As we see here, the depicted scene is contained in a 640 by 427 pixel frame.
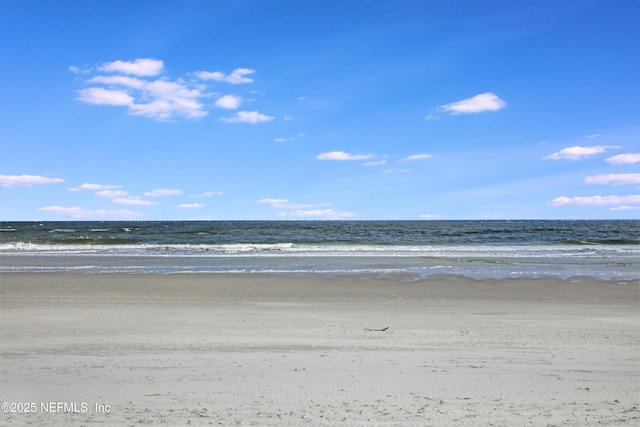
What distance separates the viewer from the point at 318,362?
19.0 ft

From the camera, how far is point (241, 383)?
5012 millimetres

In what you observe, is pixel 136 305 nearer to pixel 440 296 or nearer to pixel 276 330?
pixel 276 330

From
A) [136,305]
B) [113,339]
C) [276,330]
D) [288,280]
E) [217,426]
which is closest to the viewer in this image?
[217,426]

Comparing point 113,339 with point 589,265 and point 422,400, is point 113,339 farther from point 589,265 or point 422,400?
point 589,265

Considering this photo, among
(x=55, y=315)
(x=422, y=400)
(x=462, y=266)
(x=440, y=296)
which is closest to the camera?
(x=422, y=400)

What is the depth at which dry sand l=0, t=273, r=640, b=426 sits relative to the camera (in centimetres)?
427

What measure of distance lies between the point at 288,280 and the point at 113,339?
361 inches

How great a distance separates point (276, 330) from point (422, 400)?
12.1ft

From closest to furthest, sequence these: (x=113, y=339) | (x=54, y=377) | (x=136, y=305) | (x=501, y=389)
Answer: (x=501, y=389), (x=54, y=377), (x=113, y=339), (x=136, y=305)

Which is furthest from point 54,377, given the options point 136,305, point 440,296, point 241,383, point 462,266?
point 462,266

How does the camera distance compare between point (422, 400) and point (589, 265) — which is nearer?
point (422, 400)

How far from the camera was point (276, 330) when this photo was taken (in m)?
7.80

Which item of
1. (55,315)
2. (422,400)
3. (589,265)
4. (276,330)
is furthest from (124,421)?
(589,265)

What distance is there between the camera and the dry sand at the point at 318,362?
4273 mm
